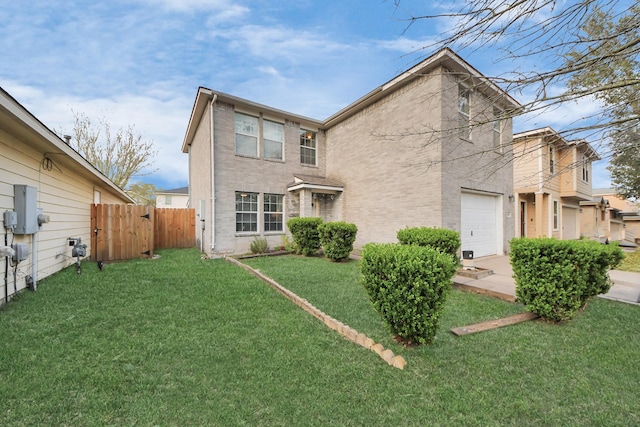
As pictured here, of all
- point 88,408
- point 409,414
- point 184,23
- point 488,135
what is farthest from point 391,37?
point 488,135

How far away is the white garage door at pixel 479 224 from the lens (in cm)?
903

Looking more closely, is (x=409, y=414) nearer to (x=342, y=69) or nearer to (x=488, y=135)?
(x=342, y=69)

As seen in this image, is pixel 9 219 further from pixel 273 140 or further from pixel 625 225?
pixel 625 225

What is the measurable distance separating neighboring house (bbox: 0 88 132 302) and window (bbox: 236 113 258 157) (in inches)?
179

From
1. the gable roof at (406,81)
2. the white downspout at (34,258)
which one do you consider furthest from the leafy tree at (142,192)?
the gable roof at (406,81)

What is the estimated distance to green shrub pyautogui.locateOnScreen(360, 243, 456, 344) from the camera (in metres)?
2.75

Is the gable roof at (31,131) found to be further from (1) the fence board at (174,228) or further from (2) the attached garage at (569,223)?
(2) the attached garage at (569,223)

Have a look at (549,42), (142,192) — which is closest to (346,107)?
(549,42)

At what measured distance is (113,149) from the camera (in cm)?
1823

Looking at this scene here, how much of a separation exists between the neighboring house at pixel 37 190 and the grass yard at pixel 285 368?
1087mm

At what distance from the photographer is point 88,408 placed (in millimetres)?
1964

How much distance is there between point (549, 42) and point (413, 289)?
267 centimetres

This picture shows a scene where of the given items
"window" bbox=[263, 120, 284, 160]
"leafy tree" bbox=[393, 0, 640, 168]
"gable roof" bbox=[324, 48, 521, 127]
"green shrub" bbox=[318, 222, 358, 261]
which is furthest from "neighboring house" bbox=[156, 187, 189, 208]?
"leafy tree" bbox=[393, 0, 640, 168]

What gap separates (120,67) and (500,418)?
13.2 m
